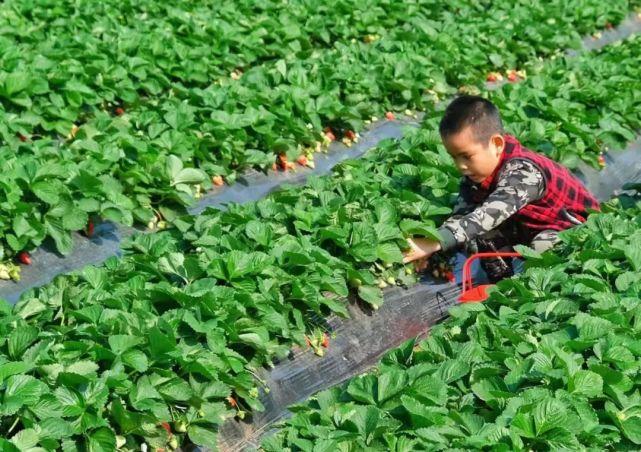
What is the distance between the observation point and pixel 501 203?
5457mm

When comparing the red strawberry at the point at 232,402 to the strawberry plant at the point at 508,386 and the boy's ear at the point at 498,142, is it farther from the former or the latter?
the boy's ear at the point at 498,142

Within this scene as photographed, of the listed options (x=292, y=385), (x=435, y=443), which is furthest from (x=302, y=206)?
(x=435, y=443)

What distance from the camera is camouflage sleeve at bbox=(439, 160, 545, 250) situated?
5379 millimetres

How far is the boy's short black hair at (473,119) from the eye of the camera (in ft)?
17.7

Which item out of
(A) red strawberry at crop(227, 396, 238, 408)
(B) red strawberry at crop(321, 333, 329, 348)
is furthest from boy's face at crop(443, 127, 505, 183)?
(A) red strawberry at crop(227, 396, 238, 408)

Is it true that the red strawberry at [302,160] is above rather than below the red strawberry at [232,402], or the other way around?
below

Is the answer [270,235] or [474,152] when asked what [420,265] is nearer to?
[474,152]

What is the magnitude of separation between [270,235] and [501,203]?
4.03 ft

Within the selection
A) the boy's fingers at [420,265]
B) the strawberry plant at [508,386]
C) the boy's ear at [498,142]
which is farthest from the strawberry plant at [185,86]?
the strawberry plant at [508,386]

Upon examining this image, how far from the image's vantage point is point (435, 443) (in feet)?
11.6

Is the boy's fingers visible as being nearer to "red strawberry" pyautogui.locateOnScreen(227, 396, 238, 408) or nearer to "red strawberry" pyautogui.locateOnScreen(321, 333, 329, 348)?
"red strawberry" pyautogui.locateOnScreen(321, 333, 329, 348)

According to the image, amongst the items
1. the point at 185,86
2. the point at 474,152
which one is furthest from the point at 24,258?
the point at 185,86

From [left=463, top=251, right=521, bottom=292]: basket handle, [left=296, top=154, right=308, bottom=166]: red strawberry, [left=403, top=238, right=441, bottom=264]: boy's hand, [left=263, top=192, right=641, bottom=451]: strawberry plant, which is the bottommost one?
[left=296, top=154, right=308, bottom=166]: red strawberry

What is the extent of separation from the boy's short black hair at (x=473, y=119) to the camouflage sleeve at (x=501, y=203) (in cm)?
23
